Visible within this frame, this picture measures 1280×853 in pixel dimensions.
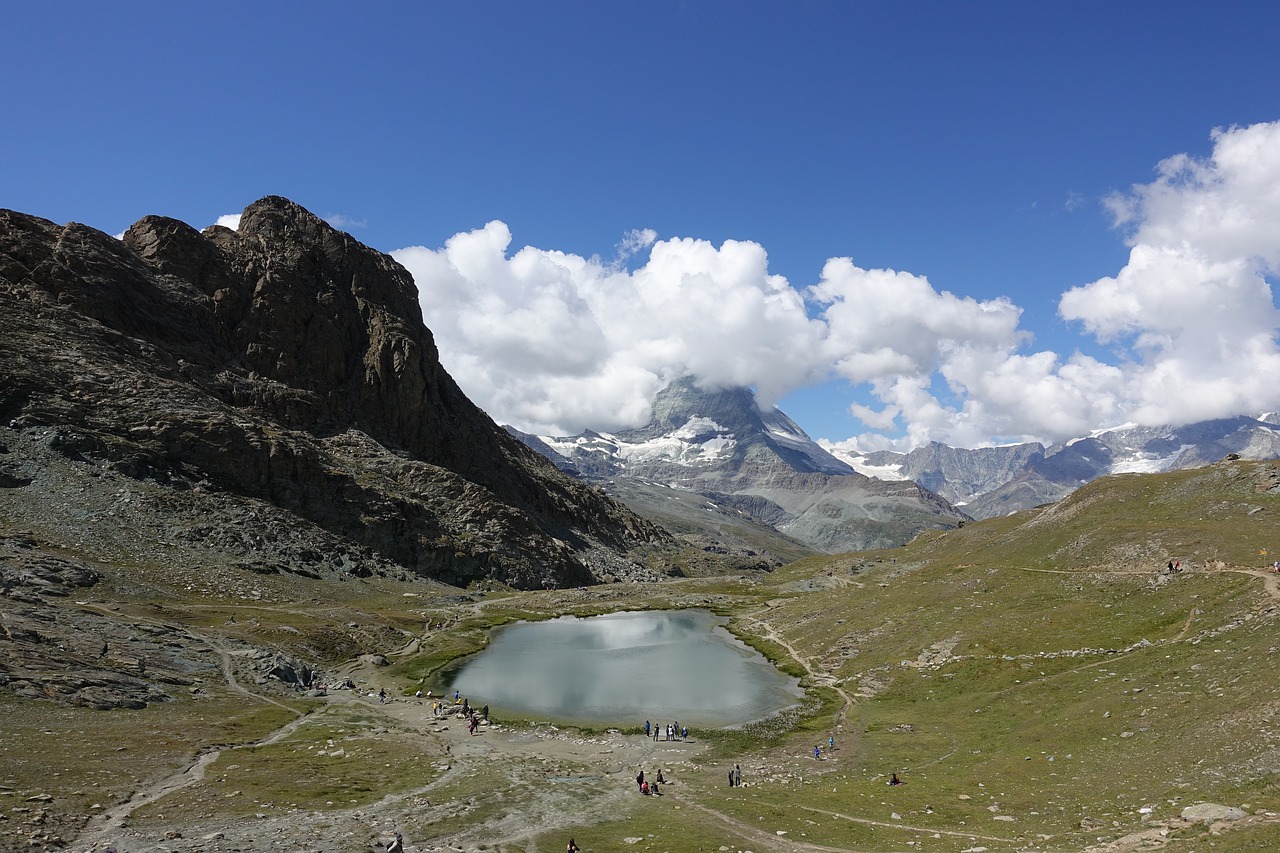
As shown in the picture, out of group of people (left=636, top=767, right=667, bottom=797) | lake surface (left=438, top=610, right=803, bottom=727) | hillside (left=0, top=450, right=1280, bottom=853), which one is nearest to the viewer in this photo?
hillside (left=0, top=450, right=1280, bottom=853)

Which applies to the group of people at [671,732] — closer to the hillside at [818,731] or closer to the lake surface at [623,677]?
the hillside at [818,731]

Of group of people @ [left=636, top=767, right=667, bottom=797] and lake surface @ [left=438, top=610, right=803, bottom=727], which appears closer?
group of people @ [left=636, top=767, right=667, bottom=797]

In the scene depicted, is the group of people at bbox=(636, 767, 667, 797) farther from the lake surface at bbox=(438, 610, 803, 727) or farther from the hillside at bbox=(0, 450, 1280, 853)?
the lake surface at bbox=(438, 610, 803, 727)

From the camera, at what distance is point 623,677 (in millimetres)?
106375

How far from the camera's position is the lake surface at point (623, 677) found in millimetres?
85000

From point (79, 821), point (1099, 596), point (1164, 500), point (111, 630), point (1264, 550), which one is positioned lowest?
point (79, 821)

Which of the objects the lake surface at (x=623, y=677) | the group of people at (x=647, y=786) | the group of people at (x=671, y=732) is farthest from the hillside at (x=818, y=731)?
the lake surface at (x=623, y=677)

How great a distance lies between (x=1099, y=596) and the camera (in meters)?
80.9

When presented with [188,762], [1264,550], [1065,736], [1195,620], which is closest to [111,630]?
[188,762]

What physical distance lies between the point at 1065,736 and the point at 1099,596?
3824 centimetres

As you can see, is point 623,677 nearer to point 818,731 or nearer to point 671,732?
point 671,732

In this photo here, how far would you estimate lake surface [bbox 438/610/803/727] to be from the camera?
85.0 metres

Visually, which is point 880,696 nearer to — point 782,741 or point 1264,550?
point 782,741

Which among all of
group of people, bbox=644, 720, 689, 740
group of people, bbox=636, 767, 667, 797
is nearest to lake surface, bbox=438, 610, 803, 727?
group of people, bbox=644, 720, 689, 740
